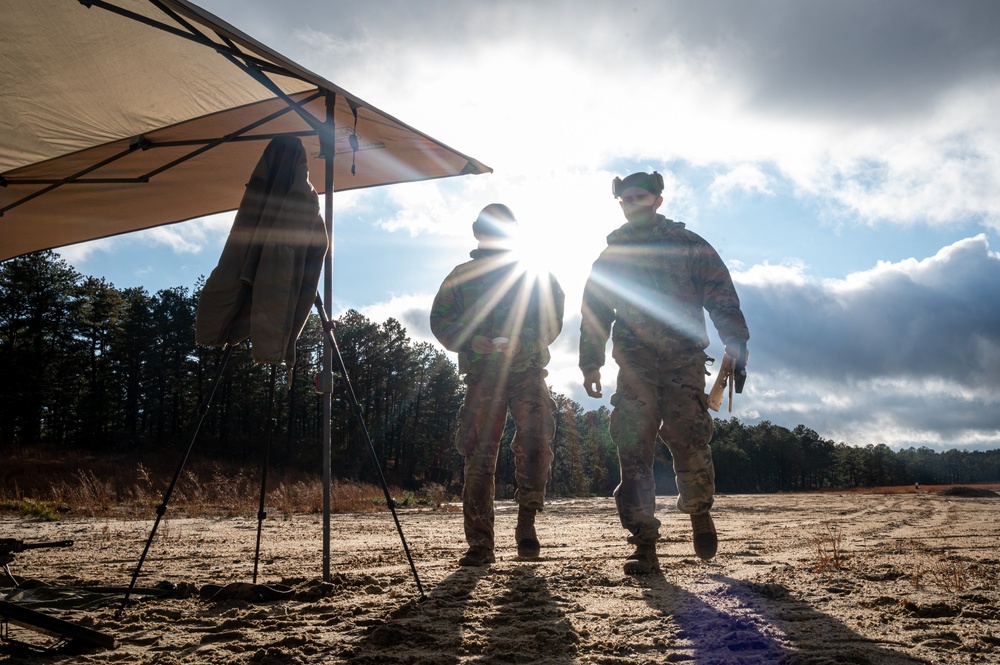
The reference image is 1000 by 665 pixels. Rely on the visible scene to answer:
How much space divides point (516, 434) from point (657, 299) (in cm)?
146

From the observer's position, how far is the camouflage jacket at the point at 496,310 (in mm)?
5188

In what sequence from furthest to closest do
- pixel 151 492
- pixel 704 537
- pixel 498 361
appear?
pixel 151 492 → pixel 498 361 → pixel 704 537

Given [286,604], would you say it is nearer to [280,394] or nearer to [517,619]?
[517,619]

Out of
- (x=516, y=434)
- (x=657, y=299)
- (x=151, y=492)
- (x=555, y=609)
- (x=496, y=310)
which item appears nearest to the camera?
(x=555, y=609)

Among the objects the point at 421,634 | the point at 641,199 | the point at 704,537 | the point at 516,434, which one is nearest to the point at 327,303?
the point at 516,434

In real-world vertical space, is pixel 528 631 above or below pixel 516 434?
below

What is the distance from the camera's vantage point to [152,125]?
18.8 ft

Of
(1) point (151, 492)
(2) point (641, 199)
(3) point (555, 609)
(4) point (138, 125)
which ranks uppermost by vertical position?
(4) point (138, 125)

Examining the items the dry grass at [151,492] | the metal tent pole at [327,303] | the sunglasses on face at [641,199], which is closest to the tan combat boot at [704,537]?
the sunglasses on face at [641,199]

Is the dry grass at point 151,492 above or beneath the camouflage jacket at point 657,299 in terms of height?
beneath

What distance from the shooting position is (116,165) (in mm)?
6047

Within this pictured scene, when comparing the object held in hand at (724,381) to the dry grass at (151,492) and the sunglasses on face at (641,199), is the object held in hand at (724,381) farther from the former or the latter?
the dry grass at (151,492)

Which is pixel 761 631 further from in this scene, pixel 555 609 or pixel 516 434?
pixel 516 434

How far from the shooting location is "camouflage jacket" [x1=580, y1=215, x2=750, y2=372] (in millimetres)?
4586
